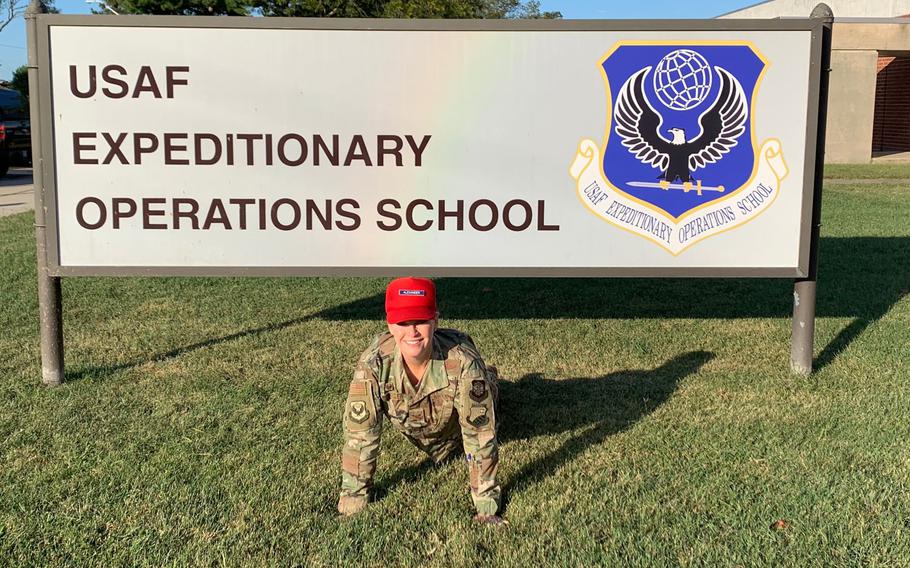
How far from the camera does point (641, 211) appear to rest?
5062 millimetres

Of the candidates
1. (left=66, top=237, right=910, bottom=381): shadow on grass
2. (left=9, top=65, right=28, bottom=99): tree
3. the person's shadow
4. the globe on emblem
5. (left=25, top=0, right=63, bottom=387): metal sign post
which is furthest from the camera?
(left=9, top=65, right=28, bottom=99): tree

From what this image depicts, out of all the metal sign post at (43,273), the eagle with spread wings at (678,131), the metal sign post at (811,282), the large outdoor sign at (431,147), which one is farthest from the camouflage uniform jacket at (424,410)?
the metal sign post at (811,282)

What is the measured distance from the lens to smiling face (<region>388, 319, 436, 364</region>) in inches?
130

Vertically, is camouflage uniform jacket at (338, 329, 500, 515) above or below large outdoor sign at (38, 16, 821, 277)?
below

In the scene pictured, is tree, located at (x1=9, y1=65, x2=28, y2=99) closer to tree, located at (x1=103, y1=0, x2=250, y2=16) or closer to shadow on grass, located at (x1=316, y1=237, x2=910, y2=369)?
tree, located at (x1=103, y1=0, x2=250, y2=16)

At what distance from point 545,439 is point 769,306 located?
12.3ft

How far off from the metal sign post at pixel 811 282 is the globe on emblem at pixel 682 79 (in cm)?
73

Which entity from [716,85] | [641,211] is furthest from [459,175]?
[716,85]

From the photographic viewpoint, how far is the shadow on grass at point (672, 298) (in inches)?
268

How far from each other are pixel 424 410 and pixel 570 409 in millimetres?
1305

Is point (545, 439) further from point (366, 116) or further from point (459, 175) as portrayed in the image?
point (366, 116)

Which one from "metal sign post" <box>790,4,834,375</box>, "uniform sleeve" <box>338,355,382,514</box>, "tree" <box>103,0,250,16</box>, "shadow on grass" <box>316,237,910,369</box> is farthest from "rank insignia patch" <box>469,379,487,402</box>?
"tree" <box>103,0,250,16</box>

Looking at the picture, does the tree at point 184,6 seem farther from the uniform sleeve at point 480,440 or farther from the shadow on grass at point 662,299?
the uniform sleeve at point 480,440

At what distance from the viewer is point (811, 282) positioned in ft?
17.0
